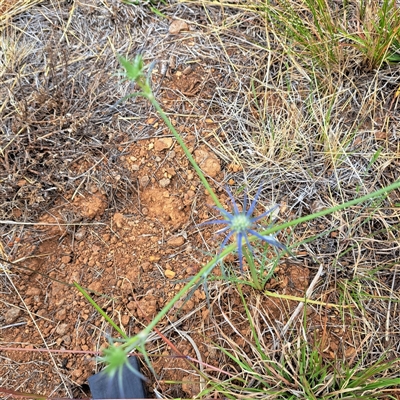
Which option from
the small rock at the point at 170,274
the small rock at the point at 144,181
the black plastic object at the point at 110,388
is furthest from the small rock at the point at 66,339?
the small rock at the point at 144,181

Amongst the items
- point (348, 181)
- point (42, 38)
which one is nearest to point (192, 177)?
point (348, 181)

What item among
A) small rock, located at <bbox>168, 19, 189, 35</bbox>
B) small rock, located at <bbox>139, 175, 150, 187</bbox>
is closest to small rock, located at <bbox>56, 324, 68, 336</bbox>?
small rock, located at <bbox>139, 175, 150, 187</bbox>

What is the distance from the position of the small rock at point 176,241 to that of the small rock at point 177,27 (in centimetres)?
88

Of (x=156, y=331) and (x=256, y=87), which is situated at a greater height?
(x=256, y=87)

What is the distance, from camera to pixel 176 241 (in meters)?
1.53

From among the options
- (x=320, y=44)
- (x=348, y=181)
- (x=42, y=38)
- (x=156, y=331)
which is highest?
(x=42, y=38)

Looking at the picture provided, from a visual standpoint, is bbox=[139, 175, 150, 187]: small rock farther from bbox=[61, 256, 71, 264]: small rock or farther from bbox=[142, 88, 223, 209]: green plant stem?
bbox=[142, 88, 223, 209]: green plant stem

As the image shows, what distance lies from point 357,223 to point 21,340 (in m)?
1.19

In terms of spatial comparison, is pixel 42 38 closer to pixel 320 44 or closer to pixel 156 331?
pixel 320 44

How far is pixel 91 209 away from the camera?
1577mm

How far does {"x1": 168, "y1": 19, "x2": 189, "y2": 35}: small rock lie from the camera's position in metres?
1.82

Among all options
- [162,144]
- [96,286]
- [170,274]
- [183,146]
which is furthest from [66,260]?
[183,146]

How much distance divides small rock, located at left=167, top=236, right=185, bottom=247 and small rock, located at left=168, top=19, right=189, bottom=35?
879mm

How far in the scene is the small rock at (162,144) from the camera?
→ 1654 millimetres
